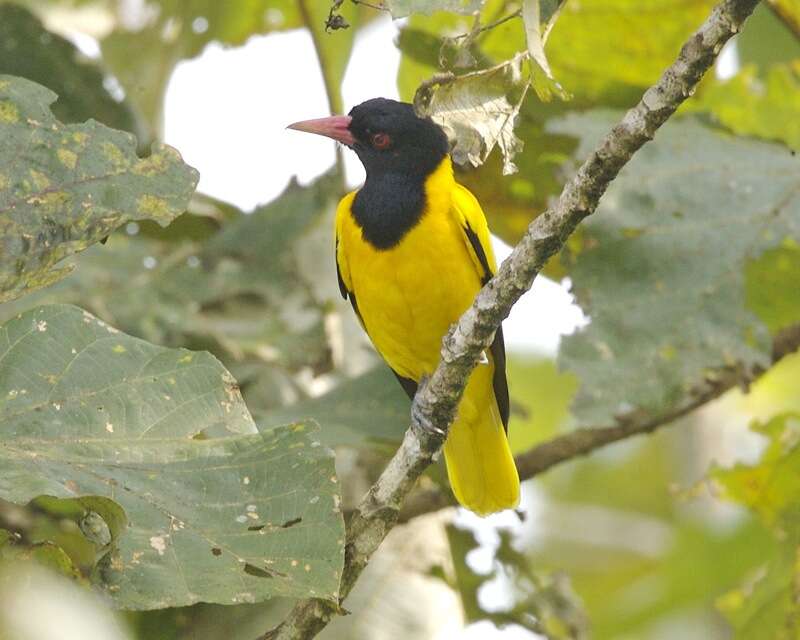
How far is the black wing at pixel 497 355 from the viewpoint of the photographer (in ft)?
13.0

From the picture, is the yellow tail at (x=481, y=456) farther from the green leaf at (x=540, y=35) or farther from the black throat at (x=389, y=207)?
the green leaf at (x=540, y=35)

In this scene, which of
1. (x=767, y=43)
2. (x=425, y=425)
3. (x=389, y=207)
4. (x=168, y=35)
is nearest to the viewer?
(x=425, y=425)

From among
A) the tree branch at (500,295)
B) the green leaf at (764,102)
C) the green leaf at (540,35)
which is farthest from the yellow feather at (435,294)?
the green leaf at (540,35)

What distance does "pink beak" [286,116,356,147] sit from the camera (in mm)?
4332

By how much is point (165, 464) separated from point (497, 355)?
1.80 meters

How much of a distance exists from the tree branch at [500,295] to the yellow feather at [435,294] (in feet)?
3.28

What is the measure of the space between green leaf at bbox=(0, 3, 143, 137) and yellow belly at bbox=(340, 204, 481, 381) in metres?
1.26

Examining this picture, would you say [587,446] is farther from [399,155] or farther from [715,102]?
[715,102]

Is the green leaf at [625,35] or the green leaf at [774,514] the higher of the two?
the green leaf at [625,35]

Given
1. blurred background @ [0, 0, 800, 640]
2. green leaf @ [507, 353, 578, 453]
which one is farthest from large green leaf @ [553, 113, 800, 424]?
green leaf @ [507, 353, 578, 453]

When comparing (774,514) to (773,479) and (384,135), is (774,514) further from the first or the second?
(384,135)

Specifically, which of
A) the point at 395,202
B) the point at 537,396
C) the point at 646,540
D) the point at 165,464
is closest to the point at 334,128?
the point at 395,202

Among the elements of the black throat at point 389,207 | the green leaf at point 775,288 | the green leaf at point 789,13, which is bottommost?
the black throat at point 389,207

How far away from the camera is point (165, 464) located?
2531mm
